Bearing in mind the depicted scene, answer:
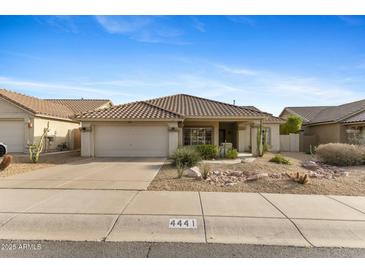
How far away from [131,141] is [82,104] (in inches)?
551

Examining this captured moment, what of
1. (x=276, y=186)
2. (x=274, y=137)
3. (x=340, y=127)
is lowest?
(x=276, y=186)

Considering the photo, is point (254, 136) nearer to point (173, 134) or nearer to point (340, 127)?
point (173, 134)

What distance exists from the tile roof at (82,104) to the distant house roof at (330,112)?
2378 cm

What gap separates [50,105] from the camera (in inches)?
889

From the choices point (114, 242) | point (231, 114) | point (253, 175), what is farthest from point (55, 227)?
point (231, 114)

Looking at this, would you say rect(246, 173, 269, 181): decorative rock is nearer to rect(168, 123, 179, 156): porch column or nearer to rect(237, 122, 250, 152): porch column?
rect(168, 123, 179, 156): porch column

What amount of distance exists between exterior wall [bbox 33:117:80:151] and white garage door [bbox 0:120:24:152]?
3.50 ft

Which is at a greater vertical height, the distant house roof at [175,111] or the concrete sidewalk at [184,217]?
the distant house roof at [175,111]

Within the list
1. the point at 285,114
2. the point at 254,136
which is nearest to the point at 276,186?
the point at 254,136

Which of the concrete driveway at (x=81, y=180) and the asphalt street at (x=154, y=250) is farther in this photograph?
the concrete driveway at (x=81, y=180)

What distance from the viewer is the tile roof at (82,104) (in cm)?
2583

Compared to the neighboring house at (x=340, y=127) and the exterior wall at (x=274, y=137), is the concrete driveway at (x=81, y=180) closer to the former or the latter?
the exterior wall at (x=274, y=137)

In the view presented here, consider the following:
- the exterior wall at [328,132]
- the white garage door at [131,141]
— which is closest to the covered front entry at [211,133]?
the white garage door at [131,141]

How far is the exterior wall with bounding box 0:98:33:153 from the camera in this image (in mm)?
17500
